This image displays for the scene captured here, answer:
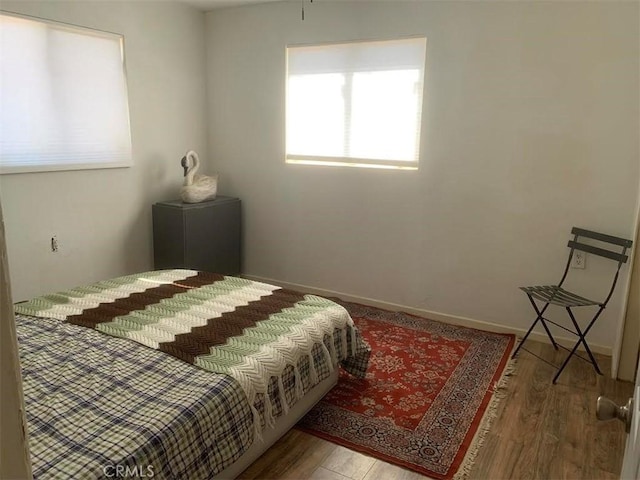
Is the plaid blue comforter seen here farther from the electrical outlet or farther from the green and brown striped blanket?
the electrical outlet

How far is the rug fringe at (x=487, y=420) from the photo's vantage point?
2.04m

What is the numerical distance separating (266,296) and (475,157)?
71.0 inches

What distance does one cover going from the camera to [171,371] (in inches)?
72.1

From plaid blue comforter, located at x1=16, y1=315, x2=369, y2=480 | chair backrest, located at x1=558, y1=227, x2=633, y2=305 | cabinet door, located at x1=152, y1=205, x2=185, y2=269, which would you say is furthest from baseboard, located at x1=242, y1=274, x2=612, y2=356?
plaid blue comforter, located at x1=16, y1=315, x2=369, y2=480

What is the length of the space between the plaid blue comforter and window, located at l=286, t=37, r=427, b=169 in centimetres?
221

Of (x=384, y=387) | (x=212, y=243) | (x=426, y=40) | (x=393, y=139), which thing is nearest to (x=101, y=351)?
(x=384, y=387)

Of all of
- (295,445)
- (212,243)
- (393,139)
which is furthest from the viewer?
(212,243)

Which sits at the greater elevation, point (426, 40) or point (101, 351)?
point (426, 40)

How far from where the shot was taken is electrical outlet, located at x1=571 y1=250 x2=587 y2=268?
3.13 m

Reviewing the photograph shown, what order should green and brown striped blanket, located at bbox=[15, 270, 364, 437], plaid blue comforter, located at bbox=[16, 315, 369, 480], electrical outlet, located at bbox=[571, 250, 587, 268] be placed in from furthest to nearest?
1. electrical outlet, located at bbox=[571, 250, 587, 268]
2. green and brown striped blanket, located at bbox=[15, 270, 364, 437]
3. plaid blue comforter, located at bbox=[16, 315, 369, 480]

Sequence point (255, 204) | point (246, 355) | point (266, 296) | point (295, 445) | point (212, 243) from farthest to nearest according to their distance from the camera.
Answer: point (255, 204) → point (212, 243) → point (266, 296) → point (295, 445) → point (246, 355)

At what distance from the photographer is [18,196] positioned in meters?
3.18

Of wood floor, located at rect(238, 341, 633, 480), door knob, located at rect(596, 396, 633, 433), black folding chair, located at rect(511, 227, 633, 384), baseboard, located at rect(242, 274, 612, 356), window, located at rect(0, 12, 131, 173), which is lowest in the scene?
wood floor, located at rect(238, 341, 633, 480)

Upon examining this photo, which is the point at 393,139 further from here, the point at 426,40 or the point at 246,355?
the point at 246,355
